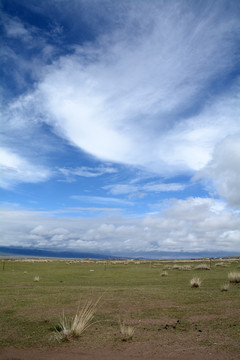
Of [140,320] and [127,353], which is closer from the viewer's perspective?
[127,353]

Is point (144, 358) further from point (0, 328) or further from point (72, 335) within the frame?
point (0, 328)

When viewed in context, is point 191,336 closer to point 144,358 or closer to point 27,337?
point 144,358

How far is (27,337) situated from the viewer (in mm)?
8789

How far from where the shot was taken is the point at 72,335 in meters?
8.62

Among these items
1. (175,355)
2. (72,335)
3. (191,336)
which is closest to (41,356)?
(72,335)

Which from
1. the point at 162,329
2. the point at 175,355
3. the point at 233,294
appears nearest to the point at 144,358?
the point at 175,355

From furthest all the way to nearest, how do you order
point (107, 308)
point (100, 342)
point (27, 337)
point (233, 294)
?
1. point (233, 294)
2. point (107, 308)
3. point (27, 337)
4. point (100, 342)

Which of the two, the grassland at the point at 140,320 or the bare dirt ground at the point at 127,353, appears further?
the grassland at the point at 140,320

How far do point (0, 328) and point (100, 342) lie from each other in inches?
155

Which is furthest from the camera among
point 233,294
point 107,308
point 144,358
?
point 233,294

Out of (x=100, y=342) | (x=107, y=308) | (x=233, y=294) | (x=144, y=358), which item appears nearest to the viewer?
(x=144, y=358)

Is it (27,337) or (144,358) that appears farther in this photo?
(27,337)

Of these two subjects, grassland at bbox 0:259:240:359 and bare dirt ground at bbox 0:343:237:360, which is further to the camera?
grassland at bbox 0:259:240:359

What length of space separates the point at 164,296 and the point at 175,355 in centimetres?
815
